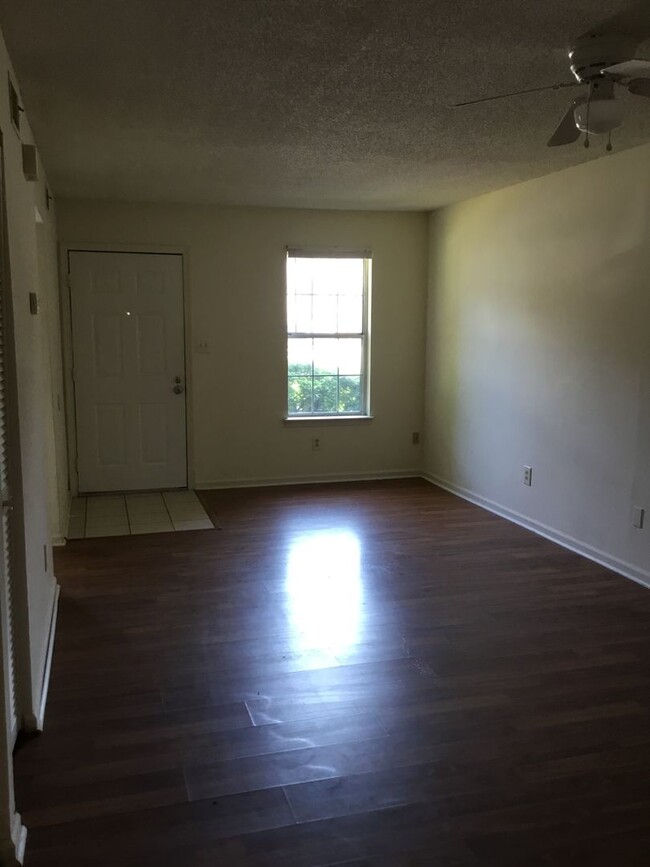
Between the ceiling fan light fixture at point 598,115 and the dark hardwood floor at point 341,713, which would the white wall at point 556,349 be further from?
the ceiling fan light fixture at point 598,115

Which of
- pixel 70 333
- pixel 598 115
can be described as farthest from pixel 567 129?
pixel 70 333

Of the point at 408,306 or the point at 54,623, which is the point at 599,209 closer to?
the point at 408,306

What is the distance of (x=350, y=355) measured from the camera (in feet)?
21.5

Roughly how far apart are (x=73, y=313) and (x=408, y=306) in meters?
2.90

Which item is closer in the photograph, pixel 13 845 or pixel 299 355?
pixel 13 845

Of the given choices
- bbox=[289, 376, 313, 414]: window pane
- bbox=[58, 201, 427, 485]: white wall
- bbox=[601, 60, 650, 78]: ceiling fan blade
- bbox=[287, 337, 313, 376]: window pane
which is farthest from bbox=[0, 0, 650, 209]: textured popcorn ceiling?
bbox=[289, 376, 313, 414]: window pane

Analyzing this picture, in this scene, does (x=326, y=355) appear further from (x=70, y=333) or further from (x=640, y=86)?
(x=640, y=86)

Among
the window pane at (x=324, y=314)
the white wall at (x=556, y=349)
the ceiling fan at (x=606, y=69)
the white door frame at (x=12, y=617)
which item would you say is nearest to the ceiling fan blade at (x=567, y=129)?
the ceiling fan at (x=606, y=69)

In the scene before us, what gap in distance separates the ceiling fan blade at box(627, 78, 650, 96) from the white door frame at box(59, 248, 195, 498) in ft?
13.7

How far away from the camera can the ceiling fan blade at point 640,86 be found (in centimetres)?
239

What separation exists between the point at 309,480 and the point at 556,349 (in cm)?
265

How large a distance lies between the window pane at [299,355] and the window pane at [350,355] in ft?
0.95

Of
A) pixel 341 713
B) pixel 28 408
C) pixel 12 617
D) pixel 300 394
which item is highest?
pixel 28 408

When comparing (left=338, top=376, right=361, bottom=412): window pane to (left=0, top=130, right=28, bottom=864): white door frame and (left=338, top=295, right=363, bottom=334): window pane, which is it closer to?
(left=338, top=295, right=363, bottom=334): window pane
